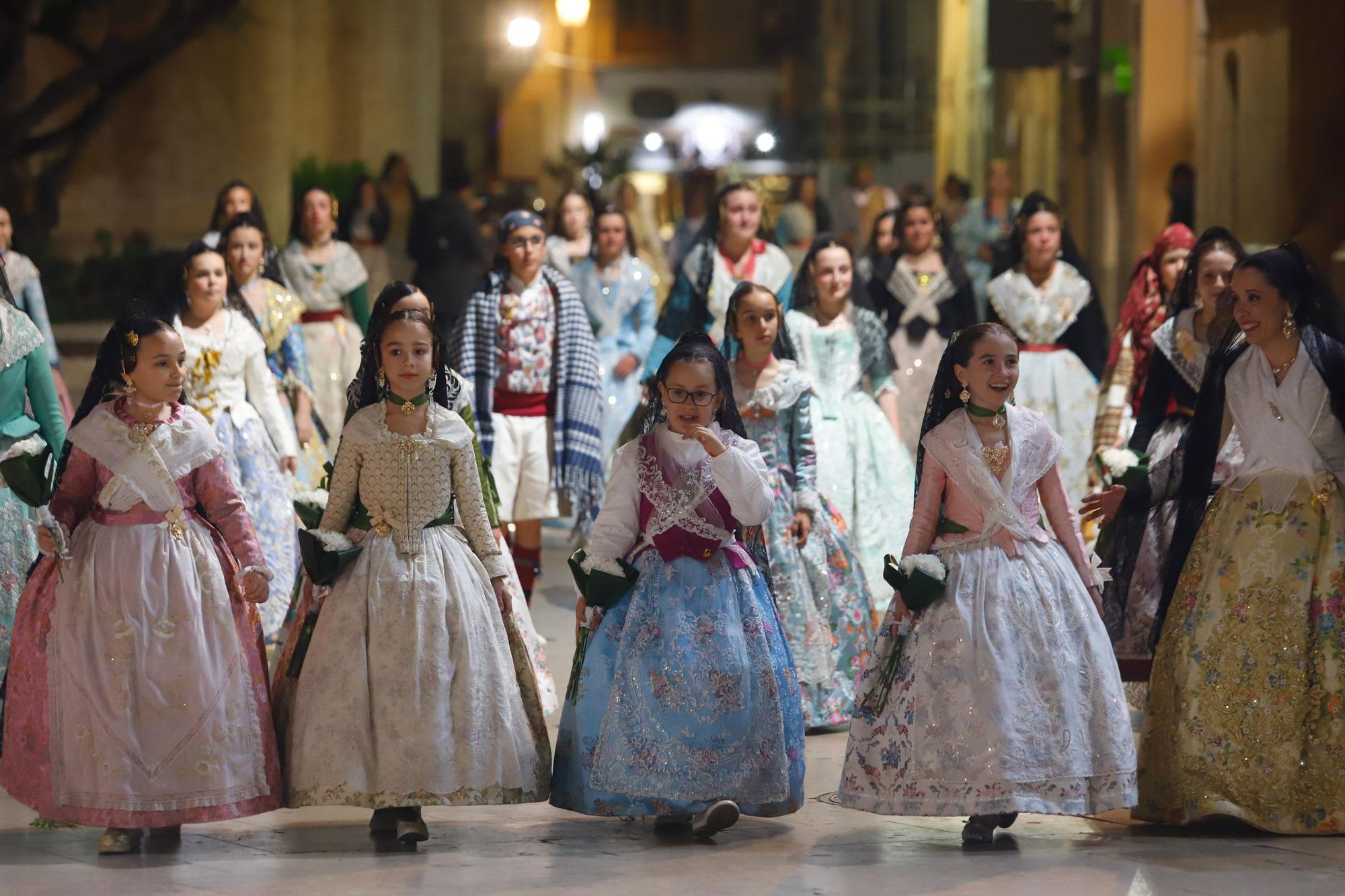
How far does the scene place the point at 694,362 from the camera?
617cm

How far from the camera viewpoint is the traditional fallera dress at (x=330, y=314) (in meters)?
11.1

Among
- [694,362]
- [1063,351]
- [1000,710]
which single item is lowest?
[1000,710]

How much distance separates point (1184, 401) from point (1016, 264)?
2511 mm

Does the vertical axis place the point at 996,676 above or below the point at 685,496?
below

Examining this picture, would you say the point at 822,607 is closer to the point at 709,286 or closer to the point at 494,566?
the point at 494,566

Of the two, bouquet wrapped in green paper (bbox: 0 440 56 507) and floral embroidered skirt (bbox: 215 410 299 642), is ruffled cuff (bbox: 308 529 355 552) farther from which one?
floral embroidered skirt (bbox: 215 410 299 642)

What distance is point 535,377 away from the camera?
935 cm

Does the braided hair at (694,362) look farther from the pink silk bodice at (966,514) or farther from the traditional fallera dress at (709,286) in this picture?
the traditional fallera dress at (709,286)

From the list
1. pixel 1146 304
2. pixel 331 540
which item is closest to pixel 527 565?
pixel 1146 304

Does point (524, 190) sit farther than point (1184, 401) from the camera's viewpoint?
Yes

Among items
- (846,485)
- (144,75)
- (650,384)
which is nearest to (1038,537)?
(650,384)

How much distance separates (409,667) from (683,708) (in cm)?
80

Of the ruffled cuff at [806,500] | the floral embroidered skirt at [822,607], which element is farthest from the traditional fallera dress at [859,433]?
the ruffled cuff at [806,500]

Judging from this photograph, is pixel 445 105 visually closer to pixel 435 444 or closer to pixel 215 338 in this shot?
pixel 215 338
